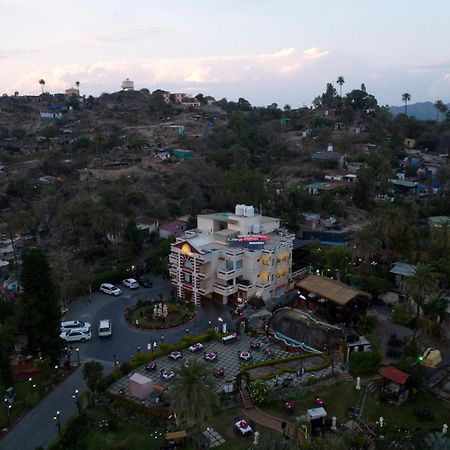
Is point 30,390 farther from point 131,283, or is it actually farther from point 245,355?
point 131,283

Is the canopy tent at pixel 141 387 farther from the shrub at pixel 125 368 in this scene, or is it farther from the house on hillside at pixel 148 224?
the house on hillside at pixel 148 224

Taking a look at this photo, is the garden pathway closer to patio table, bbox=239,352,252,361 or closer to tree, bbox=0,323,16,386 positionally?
patio table, bbox=239,352,252,361

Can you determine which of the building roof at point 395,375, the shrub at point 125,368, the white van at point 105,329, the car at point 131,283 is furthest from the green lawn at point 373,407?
the car at point 131,283

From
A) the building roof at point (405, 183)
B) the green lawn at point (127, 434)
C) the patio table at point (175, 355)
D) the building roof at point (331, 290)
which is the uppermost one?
the building roof at point (405, 183)

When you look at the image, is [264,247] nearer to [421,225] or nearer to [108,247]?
[108,247]

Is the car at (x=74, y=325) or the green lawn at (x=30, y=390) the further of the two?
the car at (x=74, y=325)

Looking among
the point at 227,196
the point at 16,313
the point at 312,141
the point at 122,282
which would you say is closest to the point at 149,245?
the point at 122,282
